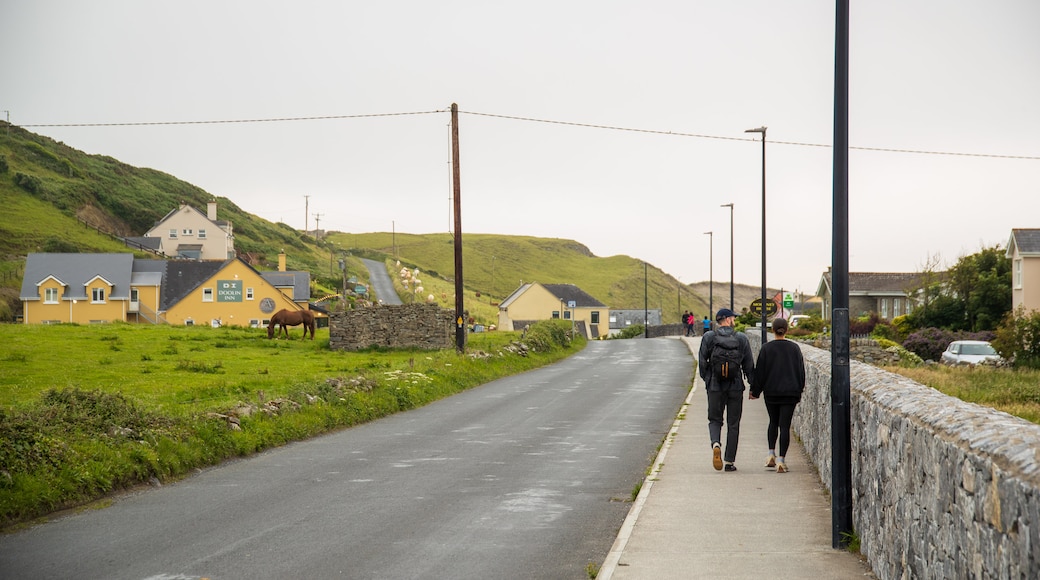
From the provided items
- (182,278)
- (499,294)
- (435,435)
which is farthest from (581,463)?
(499,294)

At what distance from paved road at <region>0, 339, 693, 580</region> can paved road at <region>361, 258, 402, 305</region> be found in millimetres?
80392

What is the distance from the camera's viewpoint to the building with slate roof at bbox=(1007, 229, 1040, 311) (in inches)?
2000

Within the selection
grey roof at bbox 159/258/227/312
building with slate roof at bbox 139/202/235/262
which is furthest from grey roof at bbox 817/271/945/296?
building with slate roof at bbox 139/202/235/262

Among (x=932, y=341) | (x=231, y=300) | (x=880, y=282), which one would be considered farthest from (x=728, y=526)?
(x=880, y=282)

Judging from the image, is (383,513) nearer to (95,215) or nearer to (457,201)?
(457,201)

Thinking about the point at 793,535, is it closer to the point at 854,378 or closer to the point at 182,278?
the point at 854,378

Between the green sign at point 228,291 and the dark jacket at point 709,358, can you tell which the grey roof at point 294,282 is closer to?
the green sign at point 228,291

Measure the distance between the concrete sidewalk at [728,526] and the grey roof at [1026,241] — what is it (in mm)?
43022

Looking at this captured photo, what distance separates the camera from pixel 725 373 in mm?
Answer: 12609

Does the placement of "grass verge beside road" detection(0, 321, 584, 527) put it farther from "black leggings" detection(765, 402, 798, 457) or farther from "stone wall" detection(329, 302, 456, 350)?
"black leggings" detection(765, 402, 798, 457)

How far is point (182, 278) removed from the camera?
85.4 meters

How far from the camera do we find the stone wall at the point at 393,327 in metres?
44.4

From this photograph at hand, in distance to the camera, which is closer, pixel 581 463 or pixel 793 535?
pixel 793 535

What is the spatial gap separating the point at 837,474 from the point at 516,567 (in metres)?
2.77
